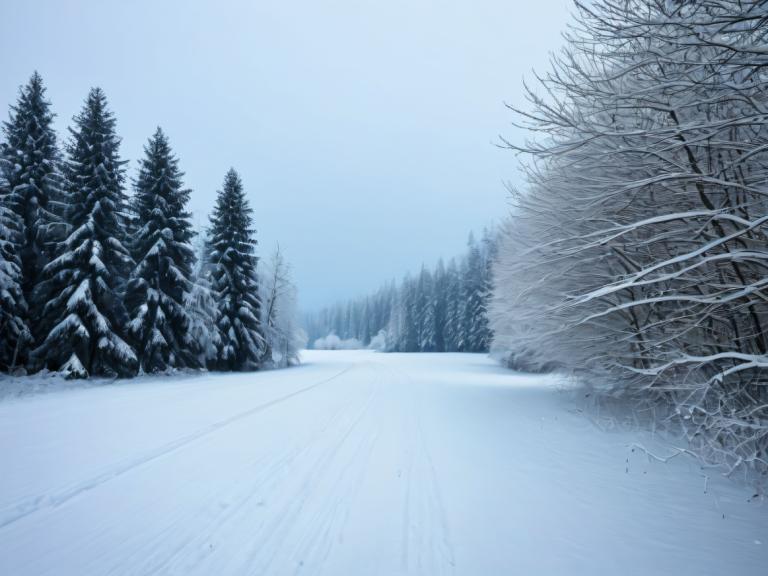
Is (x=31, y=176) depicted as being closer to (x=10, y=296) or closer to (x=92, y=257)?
(x=92, y=257)

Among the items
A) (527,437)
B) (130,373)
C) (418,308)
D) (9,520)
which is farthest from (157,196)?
(418,308)

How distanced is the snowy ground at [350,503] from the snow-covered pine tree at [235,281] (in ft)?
45.6

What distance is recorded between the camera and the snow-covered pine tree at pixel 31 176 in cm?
1449

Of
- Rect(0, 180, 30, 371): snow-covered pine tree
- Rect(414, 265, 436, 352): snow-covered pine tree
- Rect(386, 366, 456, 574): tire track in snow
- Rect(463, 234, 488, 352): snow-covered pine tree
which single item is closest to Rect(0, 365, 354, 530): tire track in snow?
Rect(386, 366, 456, 574): tire track in snow

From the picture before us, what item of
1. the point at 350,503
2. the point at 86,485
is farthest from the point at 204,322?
the point at 350,503

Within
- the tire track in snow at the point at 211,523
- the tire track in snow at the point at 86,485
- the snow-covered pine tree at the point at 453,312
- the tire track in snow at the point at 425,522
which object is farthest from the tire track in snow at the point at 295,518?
the snow-covered pine tree at the point at 453,312

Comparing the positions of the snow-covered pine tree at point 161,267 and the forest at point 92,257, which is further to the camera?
the snow-covered pine tree at point 161,267

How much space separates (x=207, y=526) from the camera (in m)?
3.42

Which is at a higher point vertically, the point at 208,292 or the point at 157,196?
the point at 157,196

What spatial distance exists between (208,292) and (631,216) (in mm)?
19768

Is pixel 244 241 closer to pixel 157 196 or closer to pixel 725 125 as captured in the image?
pixel 157 196

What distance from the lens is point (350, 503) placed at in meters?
3.99

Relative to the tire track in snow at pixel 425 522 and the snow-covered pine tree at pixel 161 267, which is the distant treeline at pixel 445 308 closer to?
the snow-covered pine tree at pixel 161 267

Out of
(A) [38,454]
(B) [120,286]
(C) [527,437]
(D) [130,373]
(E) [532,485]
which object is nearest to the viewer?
(E) [532,485]
